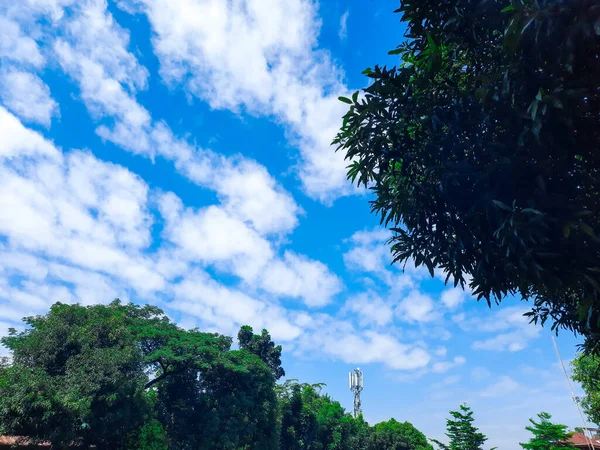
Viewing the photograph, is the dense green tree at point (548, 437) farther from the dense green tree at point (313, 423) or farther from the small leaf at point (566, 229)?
the small leaf at point (566, 229)

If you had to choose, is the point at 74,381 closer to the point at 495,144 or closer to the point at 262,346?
the point at 495,144

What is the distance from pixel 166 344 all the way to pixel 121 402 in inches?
284

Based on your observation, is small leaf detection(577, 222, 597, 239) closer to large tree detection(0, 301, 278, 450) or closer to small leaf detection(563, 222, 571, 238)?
small leaf detection(563, 222, 571, 238)

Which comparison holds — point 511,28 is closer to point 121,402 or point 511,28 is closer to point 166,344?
point 121,402

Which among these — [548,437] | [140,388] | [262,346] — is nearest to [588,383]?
[548,437]

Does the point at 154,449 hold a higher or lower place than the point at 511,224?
lower

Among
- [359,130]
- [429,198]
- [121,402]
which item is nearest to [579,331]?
[429,198]

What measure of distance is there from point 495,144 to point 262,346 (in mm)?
35538

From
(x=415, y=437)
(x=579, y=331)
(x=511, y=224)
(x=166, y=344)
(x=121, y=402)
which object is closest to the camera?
(x=511, y=224)

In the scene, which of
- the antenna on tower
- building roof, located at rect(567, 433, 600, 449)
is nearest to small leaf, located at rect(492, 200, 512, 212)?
building roof, located at rect(567, 433, 600, 449)

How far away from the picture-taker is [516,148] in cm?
741

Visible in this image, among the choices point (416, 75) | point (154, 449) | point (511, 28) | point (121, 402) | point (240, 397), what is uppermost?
point (416, 75)

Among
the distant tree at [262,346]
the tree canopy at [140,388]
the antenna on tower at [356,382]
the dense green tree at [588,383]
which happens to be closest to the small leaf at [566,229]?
the tree canopy at [140,388]

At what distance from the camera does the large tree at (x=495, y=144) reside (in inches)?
246
